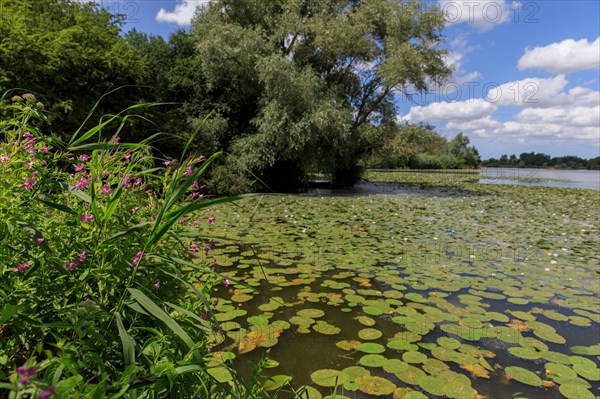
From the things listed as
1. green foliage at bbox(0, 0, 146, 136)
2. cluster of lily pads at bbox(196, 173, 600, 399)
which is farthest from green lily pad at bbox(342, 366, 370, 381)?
green foliage at bbox(0, 0, 146, 136)

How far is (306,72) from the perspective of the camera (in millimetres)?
12844

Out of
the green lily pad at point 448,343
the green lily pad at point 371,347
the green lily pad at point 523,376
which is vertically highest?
the green lily pad at point 371,347

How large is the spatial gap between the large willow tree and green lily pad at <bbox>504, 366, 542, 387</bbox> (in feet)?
34.1

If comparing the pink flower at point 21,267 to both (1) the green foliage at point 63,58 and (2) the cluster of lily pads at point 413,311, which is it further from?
(1) the green foliage at point 63,58

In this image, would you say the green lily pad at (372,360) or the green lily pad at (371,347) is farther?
the green lily pad at (371,347)

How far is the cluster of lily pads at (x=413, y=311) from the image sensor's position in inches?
83.7

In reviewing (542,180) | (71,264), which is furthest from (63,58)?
(542,180)

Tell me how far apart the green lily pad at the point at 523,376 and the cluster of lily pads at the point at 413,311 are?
11 millimetres

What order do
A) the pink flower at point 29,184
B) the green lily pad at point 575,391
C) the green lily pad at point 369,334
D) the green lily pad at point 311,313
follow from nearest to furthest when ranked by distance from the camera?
the pink flower at point 29,184, the green lily pad at point 575,391, the green lily pad at point 369,334, the green lily pad at point 311,313

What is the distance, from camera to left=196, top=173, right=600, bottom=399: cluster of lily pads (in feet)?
6.97

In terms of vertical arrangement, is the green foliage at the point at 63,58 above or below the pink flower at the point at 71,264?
above

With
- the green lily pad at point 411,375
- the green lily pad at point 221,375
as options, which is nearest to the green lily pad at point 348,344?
the green lily pad at point 411,375

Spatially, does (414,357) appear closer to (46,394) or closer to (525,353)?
(525,353)

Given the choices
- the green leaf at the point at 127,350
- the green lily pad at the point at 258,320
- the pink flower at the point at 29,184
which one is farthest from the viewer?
the green lily pad at the point at 258,320
